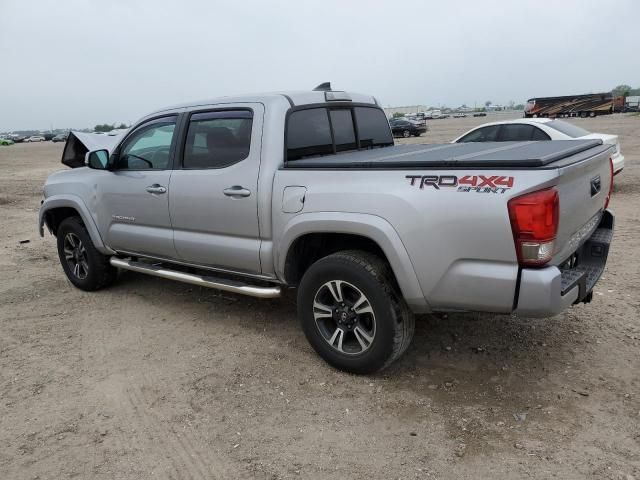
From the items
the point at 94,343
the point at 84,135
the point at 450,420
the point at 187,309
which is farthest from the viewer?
the point at 84,135

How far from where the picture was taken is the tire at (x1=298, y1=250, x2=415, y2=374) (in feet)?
10.9

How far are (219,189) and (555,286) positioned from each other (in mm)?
2458

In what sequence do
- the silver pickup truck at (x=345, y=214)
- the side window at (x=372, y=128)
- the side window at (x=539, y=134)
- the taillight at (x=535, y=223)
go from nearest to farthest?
the taillight at (x=535, y=223) < the silver pickup truck at (x=345, y=214) < the side window at (x=372, y=128) < the side window at (x=539, y=134)

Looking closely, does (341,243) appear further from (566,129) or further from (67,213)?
(566,129)

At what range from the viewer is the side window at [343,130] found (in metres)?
4.43

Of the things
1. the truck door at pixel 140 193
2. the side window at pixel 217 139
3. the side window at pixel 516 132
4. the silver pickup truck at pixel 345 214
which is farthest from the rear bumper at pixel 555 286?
the side window at pixel 516 132

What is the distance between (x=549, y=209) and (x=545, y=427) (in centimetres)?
→ 126

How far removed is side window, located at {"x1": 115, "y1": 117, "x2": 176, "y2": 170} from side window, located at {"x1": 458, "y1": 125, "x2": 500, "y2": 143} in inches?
282

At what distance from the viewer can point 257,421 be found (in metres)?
3.18

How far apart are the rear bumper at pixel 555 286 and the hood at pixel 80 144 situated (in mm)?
5233

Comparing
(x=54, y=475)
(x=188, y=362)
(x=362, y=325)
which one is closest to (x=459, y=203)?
(x=362, y=325)

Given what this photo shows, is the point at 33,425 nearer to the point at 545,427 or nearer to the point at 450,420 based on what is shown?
the point at 450,420

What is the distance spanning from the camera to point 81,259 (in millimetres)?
5672

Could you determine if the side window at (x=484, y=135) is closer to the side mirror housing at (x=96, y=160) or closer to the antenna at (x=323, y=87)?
the antenna at (x=323, y=87)
